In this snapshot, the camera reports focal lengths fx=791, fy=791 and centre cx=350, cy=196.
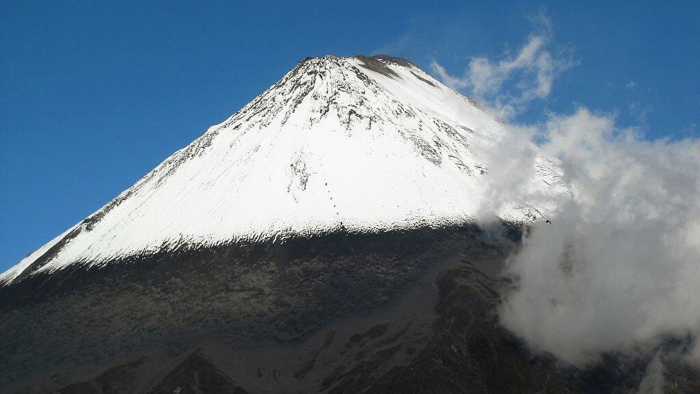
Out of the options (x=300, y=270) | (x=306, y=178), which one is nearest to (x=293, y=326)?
(x=300, y=270)

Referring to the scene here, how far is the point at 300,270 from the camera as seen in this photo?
114500 millimetres

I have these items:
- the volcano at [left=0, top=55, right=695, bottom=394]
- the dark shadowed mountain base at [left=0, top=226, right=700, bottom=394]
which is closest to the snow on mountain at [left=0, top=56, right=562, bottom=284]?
the volcano at [left=0, top=55, right=695, bottom=394]

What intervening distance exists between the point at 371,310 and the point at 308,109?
2446 inches

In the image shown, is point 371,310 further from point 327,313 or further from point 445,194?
point 445,194

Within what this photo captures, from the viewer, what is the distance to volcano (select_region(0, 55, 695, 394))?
95.0m

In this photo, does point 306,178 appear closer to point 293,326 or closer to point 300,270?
point 300,270

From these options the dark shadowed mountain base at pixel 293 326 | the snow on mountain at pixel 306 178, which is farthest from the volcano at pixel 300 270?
Answer: the snow on mountain at pixel 306 178

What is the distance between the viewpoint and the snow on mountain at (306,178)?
128 m

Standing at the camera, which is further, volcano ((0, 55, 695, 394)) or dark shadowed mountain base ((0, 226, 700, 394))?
volcano ((0, 55, 695, 394))

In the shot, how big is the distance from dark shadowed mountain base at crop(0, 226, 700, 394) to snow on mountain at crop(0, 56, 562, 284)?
520cm

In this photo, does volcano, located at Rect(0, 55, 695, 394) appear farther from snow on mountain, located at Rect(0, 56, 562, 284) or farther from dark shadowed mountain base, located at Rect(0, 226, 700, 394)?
snow on mountain, located at Rect(0, 56, 562, 284)

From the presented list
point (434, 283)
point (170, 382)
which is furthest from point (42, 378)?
point (434, 283)

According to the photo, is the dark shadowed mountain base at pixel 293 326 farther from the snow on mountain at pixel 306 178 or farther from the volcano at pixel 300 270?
the snow on mountain at pixel 306 178

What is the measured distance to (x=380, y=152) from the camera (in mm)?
144250
